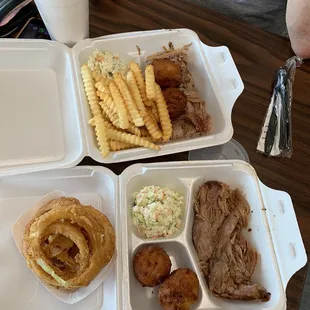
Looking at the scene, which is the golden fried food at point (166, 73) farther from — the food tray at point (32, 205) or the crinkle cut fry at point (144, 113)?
the food tray at point (32, 205)

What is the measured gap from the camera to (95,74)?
1.75 m

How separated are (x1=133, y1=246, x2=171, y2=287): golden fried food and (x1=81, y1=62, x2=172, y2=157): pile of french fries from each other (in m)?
0.38

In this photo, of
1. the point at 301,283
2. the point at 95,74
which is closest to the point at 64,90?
the point at 95,74

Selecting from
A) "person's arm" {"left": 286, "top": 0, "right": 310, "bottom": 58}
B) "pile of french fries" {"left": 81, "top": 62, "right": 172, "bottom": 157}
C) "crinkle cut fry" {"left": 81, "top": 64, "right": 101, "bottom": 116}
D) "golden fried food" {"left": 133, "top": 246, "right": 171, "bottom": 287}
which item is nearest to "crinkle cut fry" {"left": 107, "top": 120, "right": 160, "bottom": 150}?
"pile of french fries" {"left": 81, "top": 62, "right": 172, "bottom": 157}

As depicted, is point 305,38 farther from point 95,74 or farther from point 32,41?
point 32,41

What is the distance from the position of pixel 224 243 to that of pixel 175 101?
1.93ft

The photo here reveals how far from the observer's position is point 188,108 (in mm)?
1804

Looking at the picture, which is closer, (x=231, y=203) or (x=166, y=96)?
(x=231, y=203)

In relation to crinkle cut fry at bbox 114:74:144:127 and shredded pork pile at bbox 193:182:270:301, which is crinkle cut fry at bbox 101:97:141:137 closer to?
crinkle cut fry at bbox 114:74:144:127

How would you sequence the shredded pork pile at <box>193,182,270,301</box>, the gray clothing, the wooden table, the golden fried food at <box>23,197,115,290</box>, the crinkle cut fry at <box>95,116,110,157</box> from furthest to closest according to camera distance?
the gray clothing
the wooden table
the crinkle cut fry at <box>95,116,110,157</box>
the shredded pork pile at <box>193,182,270,301</box>
the golden fried food at <box>23,197,115,290</box>

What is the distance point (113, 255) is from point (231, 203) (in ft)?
1.59

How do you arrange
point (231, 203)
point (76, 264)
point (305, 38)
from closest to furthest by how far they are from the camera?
point (76, 264), point (231, 203), point (305, 38)

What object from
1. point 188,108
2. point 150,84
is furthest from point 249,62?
point 150,84

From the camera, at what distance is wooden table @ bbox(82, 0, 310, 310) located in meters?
1.69
